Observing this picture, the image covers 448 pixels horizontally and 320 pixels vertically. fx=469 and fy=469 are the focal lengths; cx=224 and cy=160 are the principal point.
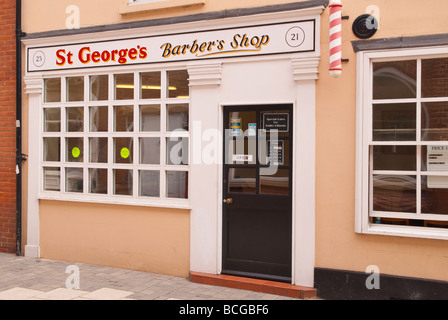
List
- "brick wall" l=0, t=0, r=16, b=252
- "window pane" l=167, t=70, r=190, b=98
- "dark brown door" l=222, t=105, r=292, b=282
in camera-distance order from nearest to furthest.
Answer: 1. "dark brown door" l=222, t=105, r=292, b=282
2. "window pane" l=167, t=70, r=190, b=98
3. "brick wall" l=0, t=0, r=16, b=252

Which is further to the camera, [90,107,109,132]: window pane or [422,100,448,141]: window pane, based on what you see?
[90,107,109,132]: window pane

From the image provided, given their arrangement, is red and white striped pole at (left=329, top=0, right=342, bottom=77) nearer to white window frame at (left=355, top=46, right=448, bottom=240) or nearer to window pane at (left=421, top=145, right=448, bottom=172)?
white window frame at (left=355, top=46, right=448, bottom=240)

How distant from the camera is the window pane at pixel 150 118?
6.83m

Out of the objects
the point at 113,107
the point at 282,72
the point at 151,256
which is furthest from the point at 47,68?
the point at 282,72

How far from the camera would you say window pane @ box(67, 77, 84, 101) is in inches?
290

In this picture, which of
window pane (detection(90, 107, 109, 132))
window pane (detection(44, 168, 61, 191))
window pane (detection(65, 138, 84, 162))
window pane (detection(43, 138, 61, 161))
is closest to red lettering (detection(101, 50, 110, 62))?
window pane (detection(90, 107, 109, 132))

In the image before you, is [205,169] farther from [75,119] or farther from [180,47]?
[75,119]

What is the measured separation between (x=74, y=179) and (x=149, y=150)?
148 centimetres

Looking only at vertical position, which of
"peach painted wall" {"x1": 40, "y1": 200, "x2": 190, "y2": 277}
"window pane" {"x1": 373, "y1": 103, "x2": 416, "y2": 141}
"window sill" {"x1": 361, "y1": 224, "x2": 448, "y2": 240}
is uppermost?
"window pane" {"x1": 373, "y1": 103, "x2": 416, "y2": 141}

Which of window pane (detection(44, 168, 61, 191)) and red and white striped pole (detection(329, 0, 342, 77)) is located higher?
red and white striped pole (detection(329, 0, 342, 77))

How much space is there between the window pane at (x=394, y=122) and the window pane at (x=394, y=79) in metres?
0.13

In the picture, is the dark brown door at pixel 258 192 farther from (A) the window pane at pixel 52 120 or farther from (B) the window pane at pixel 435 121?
(A) the window pane at pixel 52 120

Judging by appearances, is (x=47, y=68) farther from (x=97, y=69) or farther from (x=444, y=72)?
(x=444, y=72)
